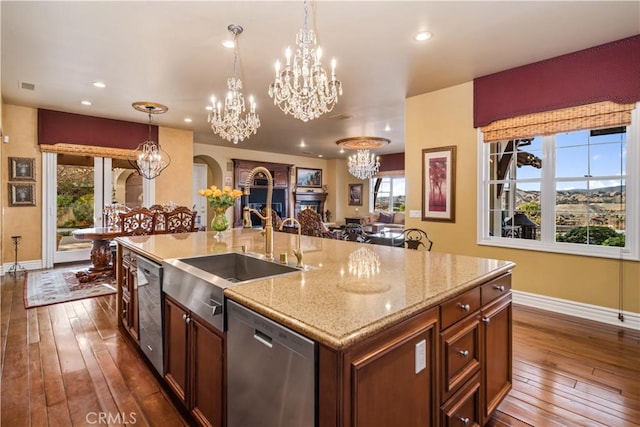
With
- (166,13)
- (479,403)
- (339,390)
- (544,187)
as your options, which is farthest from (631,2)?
(166,13)

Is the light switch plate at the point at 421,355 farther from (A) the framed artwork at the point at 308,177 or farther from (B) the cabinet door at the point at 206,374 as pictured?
(A) the framed artwork at the point at 308,177

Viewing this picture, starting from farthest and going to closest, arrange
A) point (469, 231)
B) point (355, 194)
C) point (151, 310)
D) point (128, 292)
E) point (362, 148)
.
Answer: point (355, 194), point (362, 148), point (469, 231), point (128, 292), point (151, 310)

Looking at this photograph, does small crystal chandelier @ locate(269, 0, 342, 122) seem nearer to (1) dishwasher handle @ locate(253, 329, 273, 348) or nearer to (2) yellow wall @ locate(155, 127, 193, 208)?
(1) dishwasher handle @ locate(253, 329, 273, 348)

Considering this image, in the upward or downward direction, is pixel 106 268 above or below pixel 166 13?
below

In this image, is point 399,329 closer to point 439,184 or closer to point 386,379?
point 386,379

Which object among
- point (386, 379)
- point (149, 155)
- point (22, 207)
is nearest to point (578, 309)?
point (386, 379)

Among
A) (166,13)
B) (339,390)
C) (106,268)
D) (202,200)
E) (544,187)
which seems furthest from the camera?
(202,200)

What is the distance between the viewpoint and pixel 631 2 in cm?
244

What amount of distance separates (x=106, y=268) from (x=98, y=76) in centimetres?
278

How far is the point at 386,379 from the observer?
1021mm

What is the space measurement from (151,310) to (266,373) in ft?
4.39

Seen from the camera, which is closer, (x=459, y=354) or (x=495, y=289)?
(x=459, y=354)

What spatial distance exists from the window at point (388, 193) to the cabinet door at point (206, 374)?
991cm

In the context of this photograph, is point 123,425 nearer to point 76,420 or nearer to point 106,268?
point 76,420
